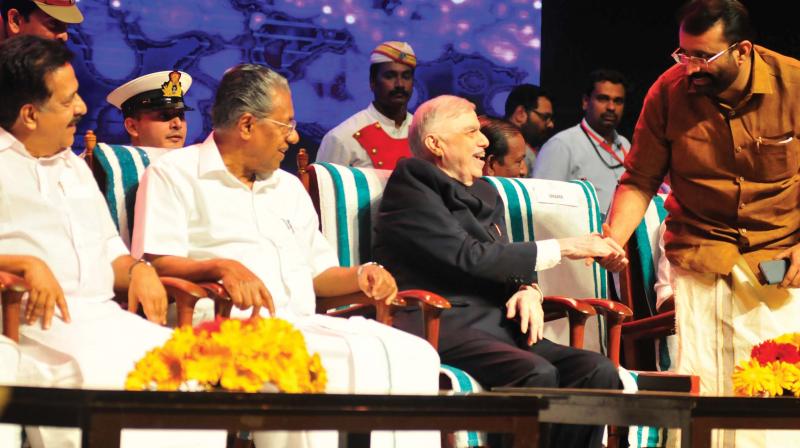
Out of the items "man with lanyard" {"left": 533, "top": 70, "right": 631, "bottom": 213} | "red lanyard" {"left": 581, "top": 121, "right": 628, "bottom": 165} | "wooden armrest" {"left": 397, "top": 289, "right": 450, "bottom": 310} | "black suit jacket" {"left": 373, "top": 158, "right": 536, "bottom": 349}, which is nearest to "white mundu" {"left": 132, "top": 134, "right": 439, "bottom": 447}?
"wooden armrest" {"left": 397, "top": 289, "right": 450, "bottom": 310}

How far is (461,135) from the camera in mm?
3650

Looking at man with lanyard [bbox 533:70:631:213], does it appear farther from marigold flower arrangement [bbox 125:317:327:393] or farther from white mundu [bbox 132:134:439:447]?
marigold flower arrangement [bbox 125:317:327:393]

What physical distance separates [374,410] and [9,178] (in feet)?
4.02

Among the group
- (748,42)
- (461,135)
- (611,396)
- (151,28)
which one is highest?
(151,28)

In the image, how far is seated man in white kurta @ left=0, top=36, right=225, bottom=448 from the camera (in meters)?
2.73

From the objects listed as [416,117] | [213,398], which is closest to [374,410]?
[213,398]

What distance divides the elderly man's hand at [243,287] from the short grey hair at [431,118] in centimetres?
83

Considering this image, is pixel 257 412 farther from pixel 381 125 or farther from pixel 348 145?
pixel 381 125

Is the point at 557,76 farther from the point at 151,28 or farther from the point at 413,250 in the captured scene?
the point at 413,250

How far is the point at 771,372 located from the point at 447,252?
3.32 ft

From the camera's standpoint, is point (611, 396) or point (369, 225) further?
point (369, 225)

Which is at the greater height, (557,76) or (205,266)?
(557,76)

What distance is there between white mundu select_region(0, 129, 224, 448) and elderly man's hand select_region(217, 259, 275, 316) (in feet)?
0.65

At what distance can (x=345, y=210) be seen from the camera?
151 inches
